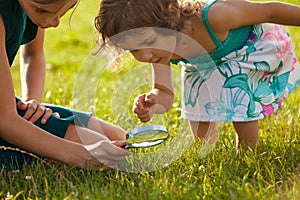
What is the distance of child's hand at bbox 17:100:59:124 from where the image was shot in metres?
2.53

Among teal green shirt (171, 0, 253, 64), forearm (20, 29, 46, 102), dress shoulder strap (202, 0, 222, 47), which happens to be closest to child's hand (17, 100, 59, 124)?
forearm (20, 29, 46, 102)

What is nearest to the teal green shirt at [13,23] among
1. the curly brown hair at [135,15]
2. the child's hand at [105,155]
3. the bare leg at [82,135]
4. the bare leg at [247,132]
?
the curly brown hair at [135,15]

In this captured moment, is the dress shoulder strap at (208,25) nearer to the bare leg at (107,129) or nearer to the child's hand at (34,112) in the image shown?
the bare leg at (107,129)

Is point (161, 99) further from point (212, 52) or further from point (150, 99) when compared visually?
point (212, 52)

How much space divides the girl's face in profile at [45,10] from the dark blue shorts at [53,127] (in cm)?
42

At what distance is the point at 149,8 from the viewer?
2.43 meters

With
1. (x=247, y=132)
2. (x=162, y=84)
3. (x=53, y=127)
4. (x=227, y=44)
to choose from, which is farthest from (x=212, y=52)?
(x=53, y=127)

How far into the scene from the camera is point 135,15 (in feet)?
7.87

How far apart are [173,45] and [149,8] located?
216mm

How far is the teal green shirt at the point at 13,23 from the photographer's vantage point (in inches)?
94.6

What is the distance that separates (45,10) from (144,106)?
25.0 inches

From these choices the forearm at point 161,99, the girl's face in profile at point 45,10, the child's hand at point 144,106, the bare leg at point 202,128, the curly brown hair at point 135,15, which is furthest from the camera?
the bare leg at point 202,128

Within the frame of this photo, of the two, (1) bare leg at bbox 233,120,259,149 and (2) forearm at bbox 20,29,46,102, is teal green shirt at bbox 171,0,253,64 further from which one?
(2) forearm at bbox 20,29,46,102

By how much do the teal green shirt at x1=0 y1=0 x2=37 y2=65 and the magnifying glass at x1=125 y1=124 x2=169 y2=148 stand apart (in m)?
0.62
